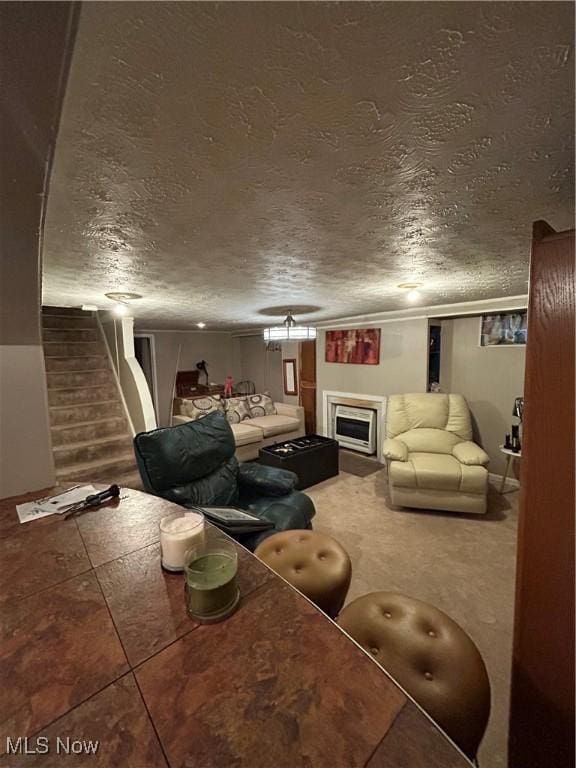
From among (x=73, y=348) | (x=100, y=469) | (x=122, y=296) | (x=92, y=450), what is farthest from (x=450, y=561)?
(x=73, y=348)

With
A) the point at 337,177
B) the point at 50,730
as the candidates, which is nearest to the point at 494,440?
the point at 337,177

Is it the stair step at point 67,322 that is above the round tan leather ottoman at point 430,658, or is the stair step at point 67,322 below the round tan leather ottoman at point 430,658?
above

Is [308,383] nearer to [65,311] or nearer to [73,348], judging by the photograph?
[73,348]

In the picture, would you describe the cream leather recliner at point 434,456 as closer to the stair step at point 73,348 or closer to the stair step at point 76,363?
the stair step at point 76,363

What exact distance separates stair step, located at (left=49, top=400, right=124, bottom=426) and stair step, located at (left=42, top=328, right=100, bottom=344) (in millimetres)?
1071

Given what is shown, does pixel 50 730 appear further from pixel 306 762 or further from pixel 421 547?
pixel 421 547

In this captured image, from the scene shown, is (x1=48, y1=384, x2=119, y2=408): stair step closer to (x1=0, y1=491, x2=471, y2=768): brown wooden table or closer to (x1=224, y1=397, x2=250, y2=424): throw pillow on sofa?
(x1=224, y1=397, x2=250, y2=424): throw pillow on sofa

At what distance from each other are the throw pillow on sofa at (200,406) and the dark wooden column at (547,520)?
4569mm

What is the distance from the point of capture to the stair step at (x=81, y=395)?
320cm

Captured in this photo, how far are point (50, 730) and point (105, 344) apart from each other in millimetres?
4166

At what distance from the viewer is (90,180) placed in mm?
915

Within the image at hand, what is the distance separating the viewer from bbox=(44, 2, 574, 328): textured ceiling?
0.50m

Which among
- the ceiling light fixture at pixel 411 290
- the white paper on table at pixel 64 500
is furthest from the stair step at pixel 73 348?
the ceiling light fixture at pixel 411 290

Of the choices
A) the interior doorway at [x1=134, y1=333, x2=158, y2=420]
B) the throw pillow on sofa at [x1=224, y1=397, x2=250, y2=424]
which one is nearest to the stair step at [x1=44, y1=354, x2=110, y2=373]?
the throw pillow on sofa at [x1=224, y1=397, x2=250, y2=424]
